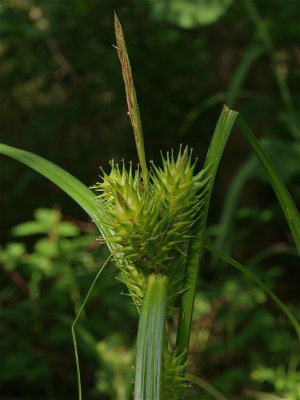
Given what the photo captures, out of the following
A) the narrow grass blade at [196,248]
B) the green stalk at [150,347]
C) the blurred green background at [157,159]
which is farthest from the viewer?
the blurred green background at [157,159]

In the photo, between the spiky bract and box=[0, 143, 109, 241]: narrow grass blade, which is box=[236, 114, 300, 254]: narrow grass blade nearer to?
the spiky bract

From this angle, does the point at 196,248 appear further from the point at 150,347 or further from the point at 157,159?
the point at 157,159

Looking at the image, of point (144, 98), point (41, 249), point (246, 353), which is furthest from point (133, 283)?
point (144, 98)

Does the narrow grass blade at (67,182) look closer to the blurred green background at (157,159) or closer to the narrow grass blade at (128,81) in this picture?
the narrow grass blade at (128,81)

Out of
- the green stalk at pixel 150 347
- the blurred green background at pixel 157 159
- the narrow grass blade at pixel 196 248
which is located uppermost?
the blurred green background at pixel 157 159

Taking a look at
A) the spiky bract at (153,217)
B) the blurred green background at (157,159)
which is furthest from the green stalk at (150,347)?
the blurred green background at (157,159)

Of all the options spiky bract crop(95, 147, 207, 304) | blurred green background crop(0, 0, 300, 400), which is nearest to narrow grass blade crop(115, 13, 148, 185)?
spiky bract crop(95, 147, 207, 304)
